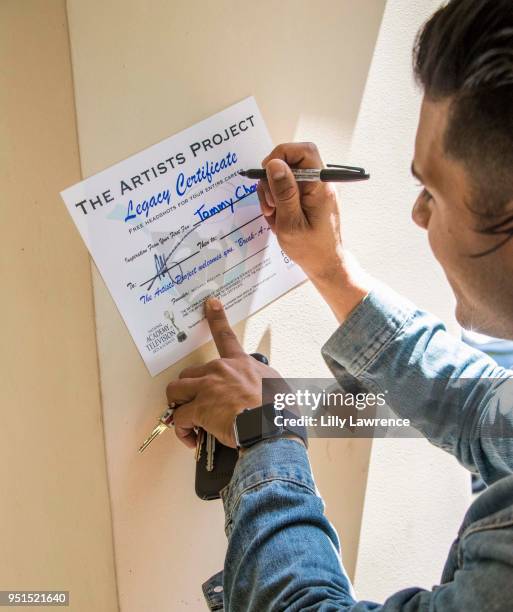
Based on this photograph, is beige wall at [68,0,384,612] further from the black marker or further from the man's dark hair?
the man's dark hair

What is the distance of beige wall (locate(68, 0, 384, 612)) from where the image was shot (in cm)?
58

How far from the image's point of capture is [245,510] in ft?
1.78

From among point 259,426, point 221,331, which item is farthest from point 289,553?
point 221,331

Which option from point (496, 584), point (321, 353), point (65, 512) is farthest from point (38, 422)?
point (496, 584)

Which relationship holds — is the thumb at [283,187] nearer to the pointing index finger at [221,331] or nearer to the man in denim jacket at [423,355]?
the man in denim jacket at [423,355]

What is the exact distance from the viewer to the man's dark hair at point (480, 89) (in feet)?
1.40

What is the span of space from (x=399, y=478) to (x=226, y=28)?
669 millimetres

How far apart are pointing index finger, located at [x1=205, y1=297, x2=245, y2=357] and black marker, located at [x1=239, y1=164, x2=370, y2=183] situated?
155mm

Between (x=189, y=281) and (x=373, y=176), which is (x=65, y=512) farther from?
(x=373, y=176)

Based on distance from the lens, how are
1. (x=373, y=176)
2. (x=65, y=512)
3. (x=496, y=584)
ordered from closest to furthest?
(x=496, y=584)
(x=65, y=512)
(x=373, y=176)

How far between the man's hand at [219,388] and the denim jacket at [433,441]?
5 centimetres
